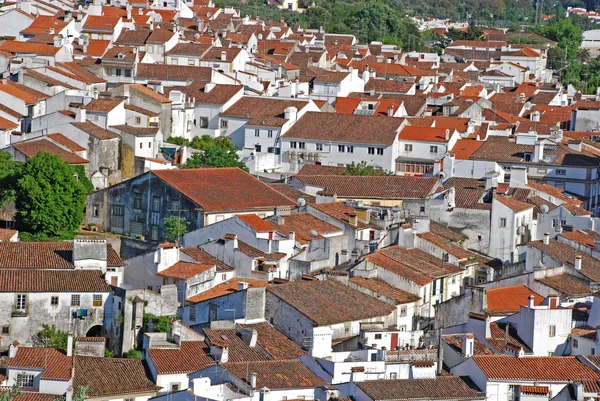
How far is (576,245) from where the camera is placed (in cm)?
5822

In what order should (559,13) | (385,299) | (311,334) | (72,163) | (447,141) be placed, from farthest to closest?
(559,13) → (447,141) → (72,163) → (385,299) → (311,334)

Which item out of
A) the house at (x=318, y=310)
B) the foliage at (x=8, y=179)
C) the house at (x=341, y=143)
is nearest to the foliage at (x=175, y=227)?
the foliage at (x=8, y=179)

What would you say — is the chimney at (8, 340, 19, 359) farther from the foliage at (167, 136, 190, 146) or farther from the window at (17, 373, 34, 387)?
the foliage at (167, 136, 190, 146)

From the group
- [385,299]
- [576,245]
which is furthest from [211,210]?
[576,245]

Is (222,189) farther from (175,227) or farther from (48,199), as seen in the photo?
(48,199)

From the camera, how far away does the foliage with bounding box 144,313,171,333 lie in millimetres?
47719

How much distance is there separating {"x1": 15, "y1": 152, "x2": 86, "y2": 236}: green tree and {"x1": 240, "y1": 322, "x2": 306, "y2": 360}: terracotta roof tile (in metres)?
13.1

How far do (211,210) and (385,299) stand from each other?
858 centimetres

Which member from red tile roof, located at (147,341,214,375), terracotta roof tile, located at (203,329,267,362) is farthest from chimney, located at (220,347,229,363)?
red tile roof, located at (147,341,214,375)

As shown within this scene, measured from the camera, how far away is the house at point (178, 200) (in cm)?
5684

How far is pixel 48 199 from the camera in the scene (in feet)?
190

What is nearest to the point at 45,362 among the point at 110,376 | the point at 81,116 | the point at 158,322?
the point at 110,376

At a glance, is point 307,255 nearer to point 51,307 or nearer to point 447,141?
point 51,307

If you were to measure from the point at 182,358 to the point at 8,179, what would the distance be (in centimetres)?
1766
